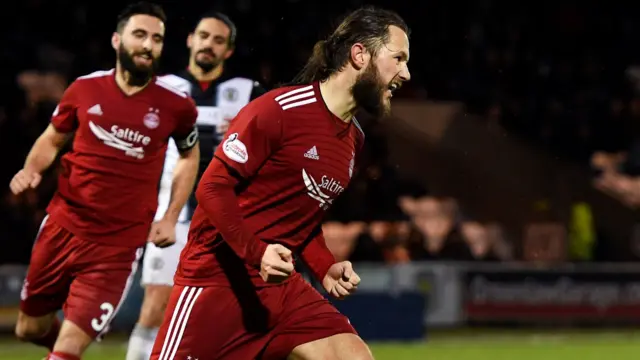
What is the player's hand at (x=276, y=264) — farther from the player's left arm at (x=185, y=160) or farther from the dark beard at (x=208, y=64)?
the dark beard at (x=208, y=64)

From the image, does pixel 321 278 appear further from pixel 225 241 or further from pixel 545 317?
pixel 545 317

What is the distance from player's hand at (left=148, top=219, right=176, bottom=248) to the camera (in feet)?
22.4

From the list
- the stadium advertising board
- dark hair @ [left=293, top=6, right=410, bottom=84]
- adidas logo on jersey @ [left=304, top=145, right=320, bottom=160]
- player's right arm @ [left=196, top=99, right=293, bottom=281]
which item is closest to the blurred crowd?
the stadium advertising board

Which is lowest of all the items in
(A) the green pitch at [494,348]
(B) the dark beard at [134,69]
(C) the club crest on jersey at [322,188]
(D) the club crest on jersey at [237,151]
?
(A) the green pitch at [494,348]

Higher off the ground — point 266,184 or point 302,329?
point 266,184

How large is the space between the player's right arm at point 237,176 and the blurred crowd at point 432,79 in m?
9.21

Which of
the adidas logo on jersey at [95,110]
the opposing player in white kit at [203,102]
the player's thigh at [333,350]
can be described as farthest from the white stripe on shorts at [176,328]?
the opposing player in white kit at [203,102]

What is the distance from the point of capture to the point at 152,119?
277 inches

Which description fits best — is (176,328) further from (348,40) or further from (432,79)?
(432,79)

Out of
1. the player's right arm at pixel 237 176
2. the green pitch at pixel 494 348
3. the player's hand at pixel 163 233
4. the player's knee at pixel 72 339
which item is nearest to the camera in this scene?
the player's right arm at pixel 237 176

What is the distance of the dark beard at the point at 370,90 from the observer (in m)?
4.90

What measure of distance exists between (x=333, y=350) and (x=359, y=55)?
1.17m

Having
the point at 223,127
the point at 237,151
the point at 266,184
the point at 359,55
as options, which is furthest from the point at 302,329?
the point at 223,127

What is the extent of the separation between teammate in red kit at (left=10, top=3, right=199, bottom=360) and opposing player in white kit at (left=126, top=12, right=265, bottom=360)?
0.68 metres
